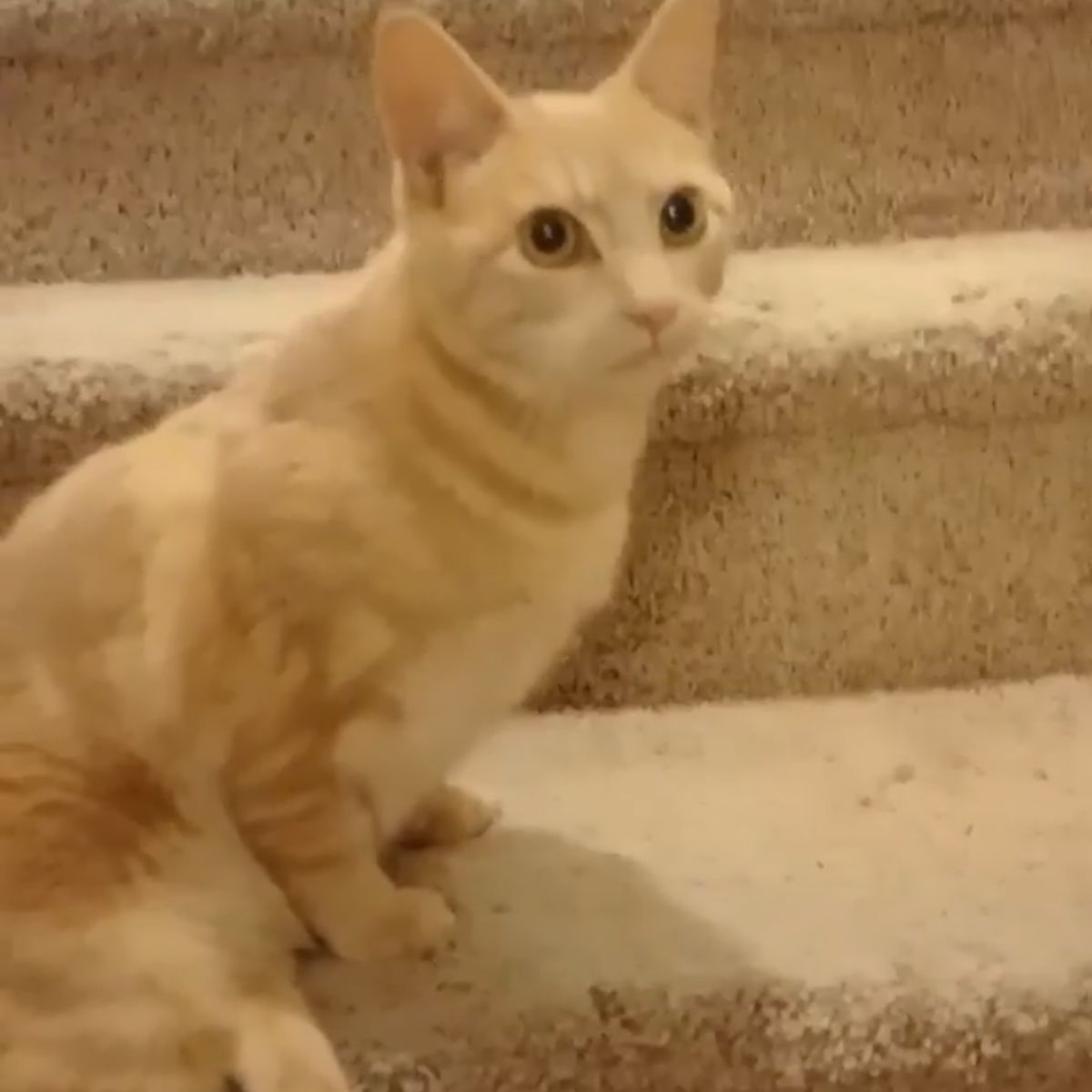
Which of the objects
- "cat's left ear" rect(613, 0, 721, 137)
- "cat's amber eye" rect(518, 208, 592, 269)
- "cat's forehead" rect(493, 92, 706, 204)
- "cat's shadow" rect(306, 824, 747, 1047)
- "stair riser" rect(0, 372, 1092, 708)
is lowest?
"cat's shadow" rect(306, 824, 747, 1047)

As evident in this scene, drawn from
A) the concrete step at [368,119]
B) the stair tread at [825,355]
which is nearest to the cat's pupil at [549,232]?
the stair tread at [825,355]

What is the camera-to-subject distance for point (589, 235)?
0.91 meters

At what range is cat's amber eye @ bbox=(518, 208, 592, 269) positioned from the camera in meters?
0.90

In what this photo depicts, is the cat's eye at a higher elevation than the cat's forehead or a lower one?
lower

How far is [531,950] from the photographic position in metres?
0.98

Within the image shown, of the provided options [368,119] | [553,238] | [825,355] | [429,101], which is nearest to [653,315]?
[553,238]

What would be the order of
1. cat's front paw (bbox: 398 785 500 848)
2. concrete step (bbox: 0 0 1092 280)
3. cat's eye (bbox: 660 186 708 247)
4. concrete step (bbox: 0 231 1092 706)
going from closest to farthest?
1. cat's eye (bbox: 660 186 708 247)
2. cat's front paw (bbox: 398 785 500 848)
3. concrete step (bbox: 0 231 1092 706)
4. concrete step (bbox: 0 0 1092 280)

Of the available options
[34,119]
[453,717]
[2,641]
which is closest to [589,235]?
[453,717]

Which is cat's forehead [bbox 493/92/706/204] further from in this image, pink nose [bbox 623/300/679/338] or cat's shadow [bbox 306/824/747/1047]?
cat's shadow [bbox 306/824/747/1047]

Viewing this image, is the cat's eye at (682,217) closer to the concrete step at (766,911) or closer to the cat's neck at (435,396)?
the cat's neck at (435,396)

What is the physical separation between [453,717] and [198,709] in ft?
0.50

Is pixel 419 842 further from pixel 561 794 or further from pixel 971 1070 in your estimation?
pixel 971 1070

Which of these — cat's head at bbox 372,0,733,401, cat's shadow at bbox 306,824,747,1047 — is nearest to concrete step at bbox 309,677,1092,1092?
cat's shadow at bbox 306,824,747,1047

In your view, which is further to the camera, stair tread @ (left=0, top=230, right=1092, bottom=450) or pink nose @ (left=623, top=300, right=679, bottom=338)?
stair tread @ (left=0, top=230, right=1092, bottom=450)
